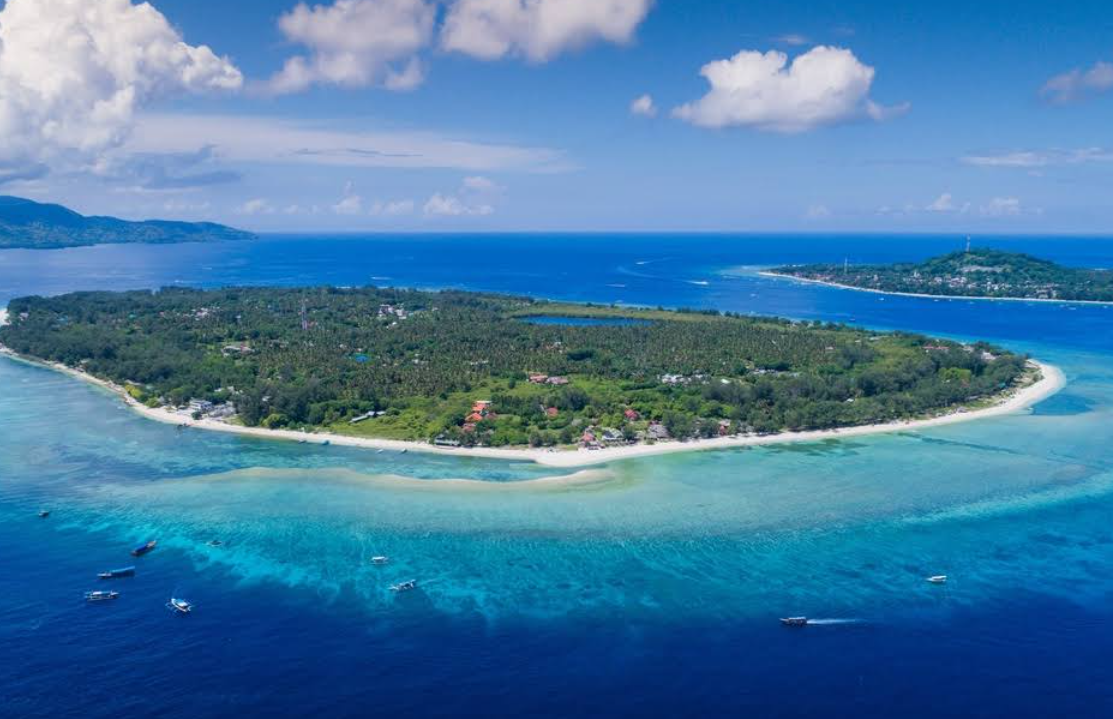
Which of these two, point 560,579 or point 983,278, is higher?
point 983,278

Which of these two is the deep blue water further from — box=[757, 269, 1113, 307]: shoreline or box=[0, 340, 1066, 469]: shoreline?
box=[757, 269, 1113, 307]: shoreline

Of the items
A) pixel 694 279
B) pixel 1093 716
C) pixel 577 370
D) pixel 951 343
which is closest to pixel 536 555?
pixel 1093 716

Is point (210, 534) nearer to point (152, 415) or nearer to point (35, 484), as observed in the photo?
point (35, 484)

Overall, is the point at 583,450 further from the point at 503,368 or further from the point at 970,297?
the point at 970,297

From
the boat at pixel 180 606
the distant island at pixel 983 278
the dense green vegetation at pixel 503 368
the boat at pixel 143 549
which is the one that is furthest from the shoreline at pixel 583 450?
the distant island at pixel 983 278

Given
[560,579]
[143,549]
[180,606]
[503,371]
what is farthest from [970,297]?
[180,606]

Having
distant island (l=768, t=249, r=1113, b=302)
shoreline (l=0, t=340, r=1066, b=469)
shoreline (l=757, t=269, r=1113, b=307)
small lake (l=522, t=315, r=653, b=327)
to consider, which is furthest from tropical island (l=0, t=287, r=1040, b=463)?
distant island (l=768, t=249, r=1113, b=302)
